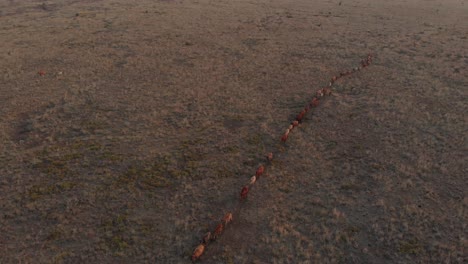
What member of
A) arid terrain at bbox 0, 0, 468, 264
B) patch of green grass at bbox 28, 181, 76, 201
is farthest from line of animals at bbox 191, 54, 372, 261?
patch of green grass at bbox 28, 181, 76, 201

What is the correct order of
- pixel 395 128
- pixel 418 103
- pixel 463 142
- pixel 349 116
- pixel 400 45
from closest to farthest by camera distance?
pixel 463 142 → pixel 395 128 → pixel 349 116 → pixel 418 103 → pixel 400 45

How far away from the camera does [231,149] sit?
461 inches

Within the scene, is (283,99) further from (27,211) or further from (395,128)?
(27,211)

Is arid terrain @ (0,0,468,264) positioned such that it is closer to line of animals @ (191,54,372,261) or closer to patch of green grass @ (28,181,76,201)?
patch of green grass @ (28,181,76,201)

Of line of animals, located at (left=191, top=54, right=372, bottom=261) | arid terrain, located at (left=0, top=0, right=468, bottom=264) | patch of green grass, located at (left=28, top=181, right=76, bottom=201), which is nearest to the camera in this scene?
line of animals, located at (left=191, top=54, right=372, bottom=261)

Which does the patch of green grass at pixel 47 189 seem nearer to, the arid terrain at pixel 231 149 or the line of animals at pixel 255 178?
the arid terrain at pixel 231 149

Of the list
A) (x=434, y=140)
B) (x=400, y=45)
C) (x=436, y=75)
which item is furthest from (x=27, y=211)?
(x=400, y=45)

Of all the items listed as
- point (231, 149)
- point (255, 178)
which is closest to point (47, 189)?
point (231, 149)

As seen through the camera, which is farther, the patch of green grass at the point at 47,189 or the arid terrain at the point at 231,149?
the patch of green grass at the point at 47,189

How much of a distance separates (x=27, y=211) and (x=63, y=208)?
885mm

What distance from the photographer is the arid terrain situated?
8.33 metres

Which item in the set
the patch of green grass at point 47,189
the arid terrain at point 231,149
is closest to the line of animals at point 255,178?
the arid terrain at point 231,149

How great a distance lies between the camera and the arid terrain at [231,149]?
833 centimetres

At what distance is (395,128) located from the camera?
501 inches
